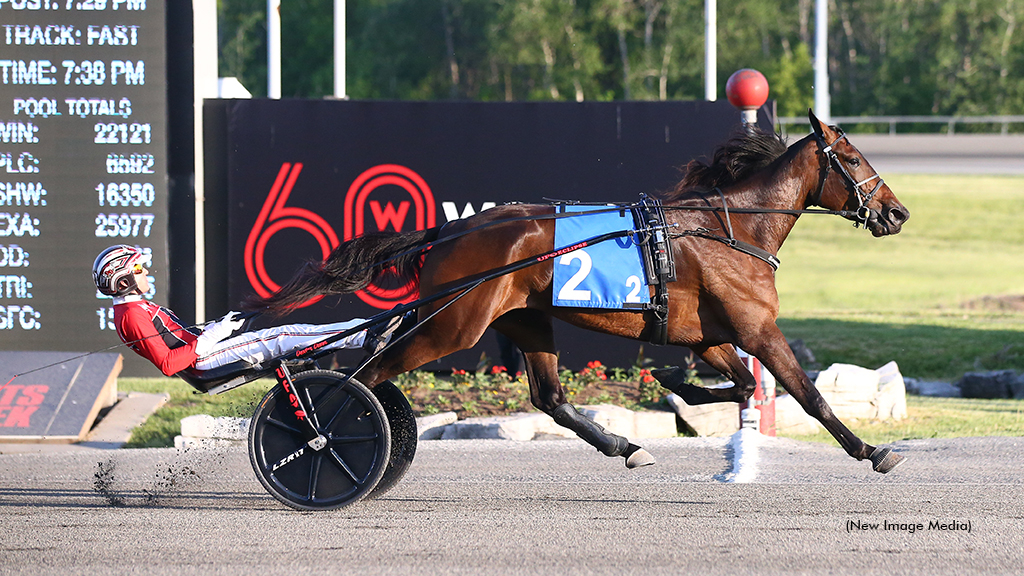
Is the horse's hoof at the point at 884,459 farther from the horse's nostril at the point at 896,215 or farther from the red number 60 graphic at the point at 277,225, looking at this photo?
the red number 60 graphic at the point at 277,225

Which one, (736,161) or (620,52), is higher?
(620,52)

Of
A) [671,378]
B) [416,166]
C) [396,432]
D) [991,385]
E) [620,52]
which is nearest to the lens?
[396,432]

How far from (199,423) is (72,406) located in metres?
1.05

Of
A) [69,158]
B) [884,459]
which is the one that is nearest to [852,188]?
[884,459]

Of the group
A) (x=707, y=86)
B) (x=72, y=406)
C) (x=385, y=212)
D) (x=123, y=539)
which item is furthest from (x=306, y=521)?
(x=707, y=86)

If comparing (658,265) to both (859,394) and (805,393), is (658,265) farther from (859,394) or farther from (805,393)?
(859,394)

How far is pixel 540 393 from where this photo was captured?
228 inches

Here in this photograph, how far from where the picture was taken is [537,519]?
5.12 m

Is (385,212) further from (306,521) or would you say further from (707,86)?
(306,521)

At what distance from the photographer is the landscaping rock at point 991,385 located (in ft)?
32.4

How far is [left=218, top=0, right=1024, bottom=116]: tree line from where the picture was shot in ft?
108

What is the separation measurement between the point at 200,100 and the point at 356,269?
14.7ft

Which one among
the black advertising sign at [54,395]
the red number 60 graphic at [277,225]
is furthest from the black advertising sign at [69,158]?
the red number 60 graphic at [277,225]

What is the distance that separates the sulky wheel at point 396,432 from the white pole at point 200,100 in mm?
4379
